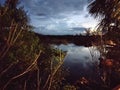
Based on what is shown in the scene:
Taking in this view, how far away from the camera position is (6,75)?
15117 millimetres

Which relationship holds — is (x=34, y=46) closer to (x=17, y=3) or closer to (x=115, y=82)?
(x=115, y=82)

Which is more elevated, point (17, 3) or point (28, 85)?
point (17, 3)

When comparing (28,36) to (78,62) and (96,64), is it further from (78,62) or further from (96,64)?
(78,62)

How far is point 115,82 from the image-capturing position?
21.3 metres

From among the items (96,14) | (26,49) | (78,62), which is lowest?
(78,62)

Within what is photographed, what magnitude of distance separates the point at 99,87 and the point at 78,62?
17099mm

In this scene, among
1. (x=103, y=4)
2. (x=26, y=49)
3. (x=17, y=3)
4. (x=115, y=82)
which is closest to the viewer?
(x=26, y=49)

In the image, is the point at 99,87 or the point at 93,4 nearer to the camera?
the point at 99,87

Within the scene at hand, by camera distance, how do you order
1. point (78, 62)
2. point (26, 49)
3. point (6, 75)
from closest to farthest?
1. point (6, 75)
2. point (26, 49)
3. point (78, 62)

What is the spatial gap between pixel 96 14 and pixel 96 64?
404 cm

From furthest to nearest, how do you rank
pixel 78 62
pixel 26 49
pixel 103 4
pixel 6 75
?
pixel 78 62, pixel 103 4, pixel 26 49, pixel 6 75

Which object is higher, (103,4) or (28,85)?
(103,4)

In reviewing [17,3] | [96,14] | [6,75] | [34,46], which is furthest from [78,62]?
[6,75]

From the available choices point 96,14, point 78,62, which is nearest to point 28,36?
point 96,14
